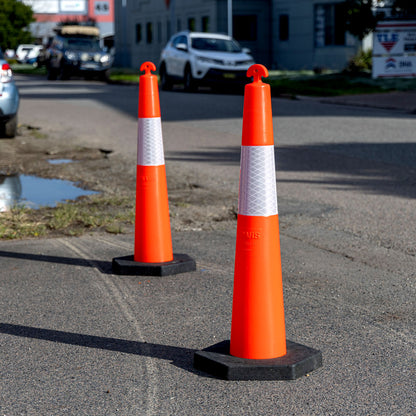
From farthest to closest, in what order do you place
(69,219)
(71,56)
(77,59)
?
(71,56)
(77,59)
(69,219)

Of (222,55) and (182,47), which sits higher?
(182,47)

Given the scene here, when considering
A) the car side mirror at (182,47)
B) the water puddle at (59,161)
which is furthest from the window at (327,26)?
the water puddle at (59,161)

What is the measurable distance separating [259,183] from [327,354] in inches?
34.0

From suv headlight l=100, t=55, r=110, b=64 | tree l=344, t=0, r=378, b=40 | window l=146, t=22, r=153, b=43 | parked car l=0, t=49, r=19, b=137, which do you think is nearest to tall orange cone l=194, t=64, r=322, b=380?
parked car l=0, t=49, r=19, b=137

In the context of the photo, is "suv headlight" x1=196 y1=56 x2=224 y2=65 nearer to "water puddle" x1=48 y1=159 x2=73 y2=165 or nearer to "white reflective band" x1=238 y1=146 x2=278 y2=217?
"water puddle" x1=48 y1=159 x2=73 y2=165

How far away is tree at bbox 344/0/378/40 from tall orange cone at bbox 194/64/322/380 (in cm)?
2248

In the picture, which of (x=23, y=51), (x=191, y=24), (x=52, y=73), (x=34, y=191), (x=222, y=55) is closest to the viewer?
Answer: (x=34, y=191)

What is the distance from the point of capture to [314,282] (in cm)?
470

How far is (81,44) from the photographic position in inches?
1320

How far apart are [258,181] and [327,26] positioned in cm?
3281

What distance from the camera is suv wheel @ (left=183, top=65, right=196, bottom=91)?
2350cm

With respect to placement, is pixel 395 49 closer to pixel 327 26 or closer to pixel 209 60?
pixel 209 60

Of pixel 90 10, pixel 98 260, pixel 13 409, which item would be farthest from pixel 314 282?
pixel 90 10

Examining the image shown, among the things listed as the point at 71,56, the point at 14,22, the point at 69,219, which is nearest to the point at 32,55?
the point at 14,22
